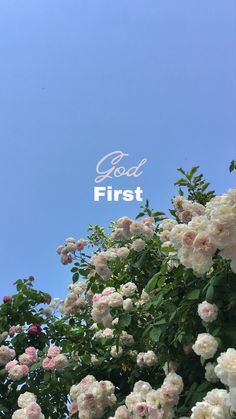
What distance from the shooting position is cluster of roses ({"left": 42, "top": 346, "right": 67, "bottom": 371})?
2.15 metres

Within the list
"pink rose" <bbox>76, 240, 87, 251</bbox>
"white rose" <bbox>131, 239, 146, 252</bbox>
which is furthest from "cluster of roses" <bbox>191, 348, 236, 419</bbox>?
"pink rose" <bbox>76, 240, 87, 251</bbox>

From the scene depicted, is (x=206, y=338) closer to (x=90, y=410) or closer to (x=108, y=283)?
(x=90, y=410)

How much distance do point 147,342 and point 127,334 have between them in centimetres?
8

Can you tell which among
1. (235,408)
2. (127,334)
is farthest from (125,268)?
(235,408)

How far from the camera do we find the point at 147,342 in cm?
205

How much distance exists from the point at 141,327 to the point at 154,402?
1.74ft

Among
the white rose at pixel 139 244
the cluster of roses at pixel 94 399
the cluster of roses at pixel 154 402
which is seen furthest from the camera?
the white rose at pixel 139 244

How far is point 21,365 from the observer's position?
2.27 m

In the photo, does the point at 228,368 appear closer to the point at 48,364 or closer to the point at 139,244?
the point at 139,244

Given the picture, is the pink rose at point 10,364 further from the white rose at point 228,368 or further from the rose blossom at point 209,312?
the white rose at point 228,368

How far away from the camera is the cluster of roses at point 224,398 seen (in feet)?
3.45

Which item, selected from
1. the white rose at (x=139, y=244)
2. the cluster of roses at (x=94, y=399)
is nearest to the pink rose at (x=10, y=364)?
the cluster of roses at (x=94, y=399)

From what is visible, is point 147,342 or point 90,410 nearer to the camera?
point 90,410

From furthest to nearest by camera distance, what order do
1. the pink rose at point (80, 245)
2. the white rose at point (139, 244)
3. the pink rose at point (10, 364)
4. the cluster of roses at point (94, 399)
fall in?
the pink rose at point (80, 245)
the pink rose at point (10, 364)
the white rose at point (139, 244)
the cluster of roses at point (94, 399)
